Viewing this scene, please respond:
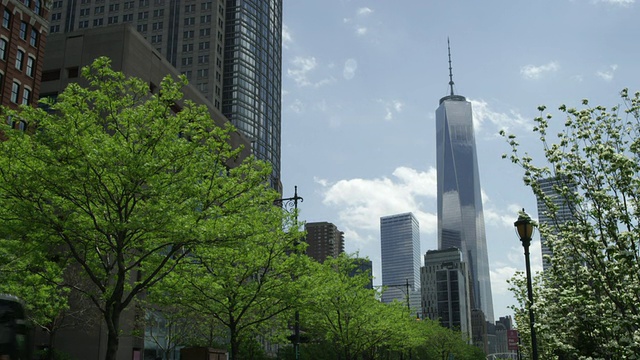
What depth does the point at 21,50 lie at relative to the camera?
6181cm

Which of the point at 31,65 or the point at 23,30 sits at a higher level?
the point at 23,30

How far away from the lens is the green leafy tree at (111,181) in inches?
711

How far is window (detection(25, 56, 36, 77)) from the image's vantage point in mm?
62584

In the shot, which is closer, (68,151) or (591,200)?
(591,200)

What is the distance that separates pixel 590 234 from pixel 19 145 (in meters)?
17.0

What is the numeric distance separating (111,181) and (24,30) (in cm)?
5293

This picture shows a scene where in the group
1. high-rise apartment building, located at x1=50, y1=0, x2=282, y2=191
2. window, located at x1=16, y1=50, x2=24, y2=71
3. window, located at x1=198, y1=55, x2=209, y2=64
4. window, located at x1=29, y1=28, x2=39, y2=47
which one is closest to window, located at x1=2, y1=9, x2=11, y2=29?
window, located at x1=16, y1=50, x2=24, y2=71

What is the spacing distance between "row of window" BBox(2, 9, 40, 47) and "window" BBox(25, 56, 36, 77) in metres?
1.77

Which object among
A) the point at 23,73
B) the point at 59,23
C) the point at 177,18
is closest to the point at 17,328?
the point at 23,73

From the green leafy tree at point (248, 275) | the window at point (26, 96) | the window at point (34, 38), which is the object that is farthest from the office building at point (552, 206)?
the window at point (34, 38)

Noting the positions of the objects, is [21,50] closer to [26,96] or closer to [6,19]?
[6,19]

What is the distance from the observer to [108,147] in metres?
18.2

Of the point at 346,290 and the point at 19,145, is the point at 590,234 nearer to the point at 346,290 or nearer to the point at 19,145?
the point at 19,145

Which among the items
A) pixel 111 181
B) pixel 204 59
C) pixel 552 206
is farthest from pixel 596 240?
pixel 204 59
